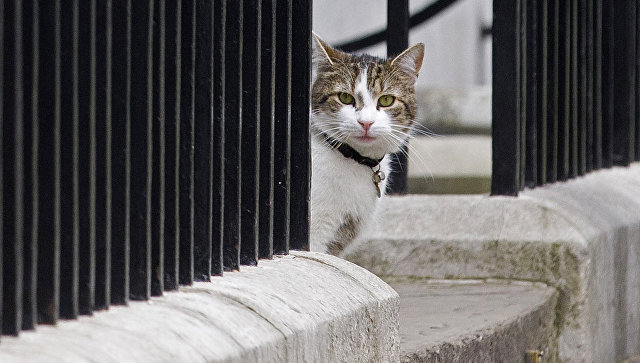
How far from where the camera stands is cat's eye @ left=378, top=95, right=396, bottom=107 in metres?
4.36

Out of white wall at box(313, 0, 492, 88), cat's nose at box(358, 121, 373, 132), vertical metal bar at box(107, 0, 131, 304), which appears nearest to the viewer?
vertical metal bar at box(107, 0, 131, 304)

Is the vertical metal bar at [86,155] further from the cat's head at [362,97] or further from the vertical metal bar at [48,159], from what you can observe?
the cat's head at [362,97]

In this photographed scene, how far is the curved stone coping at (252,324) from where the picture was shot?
158 cm

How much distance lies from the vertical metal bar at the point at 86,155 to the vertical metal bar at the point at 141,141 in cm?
15

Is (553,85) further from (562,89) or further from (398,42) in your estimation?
(398,42)

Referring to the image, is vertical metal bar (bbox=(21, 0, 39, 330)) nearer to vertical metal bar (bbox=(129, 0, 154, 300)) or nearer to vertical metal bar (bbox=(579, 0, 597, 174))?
vertical metal bar (bbox=(129, 0, 154, 300))

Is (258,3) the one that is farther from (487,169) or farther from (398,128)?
(487,169)

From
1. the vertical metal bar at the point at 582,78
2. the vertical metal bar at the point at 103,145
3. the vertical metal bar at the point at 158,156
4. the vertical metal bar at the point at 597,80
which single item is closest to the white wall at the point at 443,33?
the vertical metal bar at the point at 597,80

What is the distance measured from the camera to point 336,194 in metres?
4.01

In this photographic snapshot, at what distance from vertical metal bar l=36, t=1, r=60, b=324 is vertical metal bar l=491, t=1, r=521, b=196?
290 centimetres

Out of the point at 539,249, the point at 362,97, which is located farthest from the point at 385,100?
the point at 539,249

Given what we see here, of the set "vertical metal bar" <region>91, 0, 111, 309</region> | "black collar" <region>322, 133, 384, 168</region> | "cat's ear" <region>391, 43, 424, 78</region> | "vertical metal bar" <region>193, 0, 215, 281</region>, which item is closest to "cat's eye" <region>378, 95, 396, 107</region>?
"cat's ear" <region>391, 43, 424, 78</region>

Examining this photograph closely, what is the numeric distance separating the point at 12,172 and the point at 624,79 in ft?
14.2

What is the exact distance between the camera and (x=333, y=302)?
2270mm
